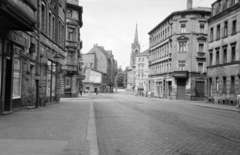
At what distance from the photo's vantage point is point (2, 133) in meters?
8.45

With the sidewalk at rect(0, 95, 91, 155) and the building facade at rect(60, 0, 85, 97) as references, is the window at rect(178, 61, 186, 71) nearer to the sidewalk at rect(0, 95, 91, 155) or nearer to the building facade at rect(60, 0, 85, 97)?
the building facade at rect(60, 0, 85, 97)

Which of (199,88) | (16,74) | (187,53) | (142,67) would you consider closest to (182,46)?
(187,53)

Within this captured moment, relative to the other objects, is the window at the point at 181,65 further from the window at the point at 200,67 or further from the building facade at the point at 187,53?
the window at the point at 200,67

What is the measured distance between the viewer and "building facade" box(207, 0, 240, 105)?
32656 mm

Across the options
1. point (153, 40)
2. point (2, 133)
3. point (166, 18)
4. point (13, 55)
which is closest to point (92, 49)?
point (153, 40)

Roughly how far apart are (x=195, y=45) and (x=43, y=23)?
35.8 metres

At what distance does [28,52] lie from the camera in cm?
1752

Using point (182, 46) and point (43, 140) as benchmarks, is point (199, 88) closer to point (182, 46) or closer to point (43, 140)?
point (182, 46)

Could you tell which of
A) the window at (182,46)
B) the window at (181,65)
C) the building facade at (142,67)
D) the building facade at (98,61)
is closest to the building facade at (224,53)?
the window at (181,65)

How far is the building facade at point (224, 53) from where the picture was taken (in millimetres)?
32656

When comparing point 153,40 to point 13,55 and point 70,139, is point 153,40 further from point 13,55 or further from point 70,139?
point 70,139

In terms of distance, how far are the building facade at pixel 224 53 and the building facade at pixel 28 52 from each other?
19.6 m

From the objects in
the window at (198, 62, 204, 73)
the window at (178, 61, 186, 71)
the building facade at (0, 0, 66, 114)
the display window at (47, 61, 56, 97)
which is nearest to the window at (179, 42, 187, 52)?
the window at (178, 61, 186, 71)

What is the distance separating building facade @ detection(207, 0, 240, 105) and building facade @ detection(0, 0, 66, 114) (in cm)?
1963
